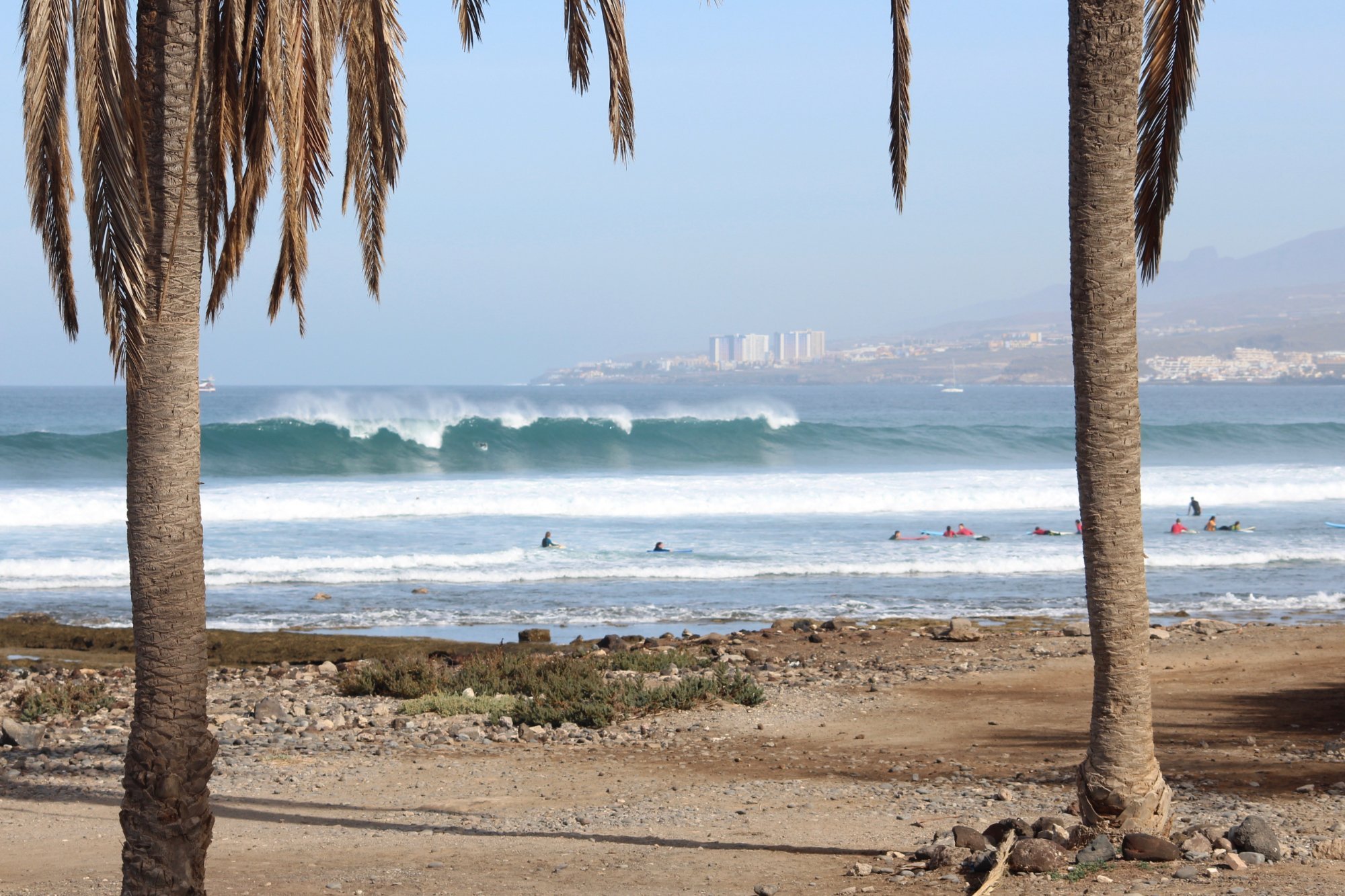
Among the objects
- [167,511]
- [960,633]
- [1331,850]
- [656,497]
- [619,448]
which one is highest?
[167,511]

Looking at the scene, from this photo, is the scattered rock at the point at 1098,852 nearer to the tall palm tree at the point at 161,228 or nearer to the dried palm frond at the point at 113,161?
the tall palm tree at the point at 161,228

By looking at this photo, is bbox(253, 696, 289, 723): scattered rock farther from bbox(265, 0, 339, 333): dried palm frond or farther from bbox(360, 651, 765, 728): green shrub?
bbox(265, 0, 339, 333): dried palm frond

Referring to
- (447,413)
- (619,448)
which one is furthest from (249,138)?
(447,413)

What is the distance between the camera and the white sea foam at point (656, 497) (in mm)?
28375

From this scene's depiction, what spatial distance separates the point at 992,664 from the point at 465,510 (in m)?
18.9

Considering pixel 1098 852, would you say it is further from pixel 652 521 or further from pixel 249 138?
pixel 652 521

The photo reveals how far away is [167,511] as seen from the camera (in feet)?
15.0

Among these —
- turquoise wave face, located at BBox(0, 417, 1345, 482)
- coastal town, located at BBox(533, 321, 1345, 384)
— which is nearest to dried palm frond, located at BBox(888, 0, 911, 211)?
turquoise wave face, located at BBox(0, 417, 1345, 482)

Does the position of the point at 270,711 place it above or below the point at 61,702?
below

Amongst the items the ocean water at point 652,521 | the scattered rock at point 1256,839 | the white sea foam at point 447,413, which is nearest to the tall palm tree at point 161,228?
the scattered rock at point 1256,839

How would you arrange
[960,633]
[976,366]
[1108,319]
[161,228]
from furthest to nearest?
[976,366]
[960,633]
[1108,319]
[161,228]

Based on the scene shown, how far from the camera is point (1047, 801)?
7254 millimetres

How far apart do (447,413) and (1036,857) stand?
2623 inches

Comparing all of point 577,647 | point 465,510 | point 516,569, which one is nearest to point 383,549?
point 516,569
